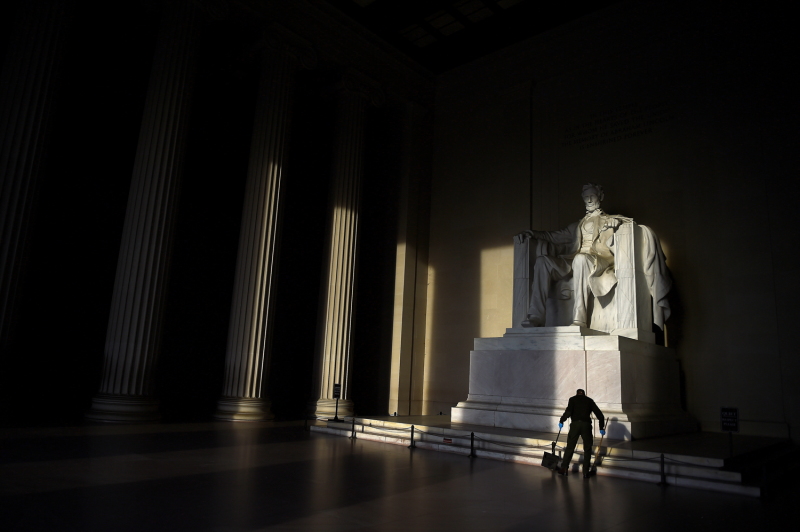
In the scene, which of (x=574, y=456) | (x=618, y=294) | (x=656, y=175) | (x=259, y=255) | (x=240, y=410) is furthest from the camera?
(x=656, y=175)

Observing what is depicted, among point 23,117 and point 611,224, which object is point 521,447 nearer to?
point 611,224

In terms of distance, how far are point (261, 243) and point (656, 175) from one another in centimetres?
812

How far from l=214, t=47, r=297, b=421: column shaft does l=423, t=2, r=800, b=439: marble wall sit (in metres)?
4.79

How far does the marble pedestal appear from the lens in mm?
7816

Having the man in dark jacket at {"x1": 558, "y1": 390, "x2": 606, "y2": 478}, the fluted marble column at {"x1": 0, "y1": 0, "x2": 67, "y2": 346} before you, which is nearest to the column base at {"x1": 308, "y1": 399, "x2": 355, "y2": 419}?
the fluted marble column at {"x1": 0, "y1": 0, "x2": 67, "y2": 346}

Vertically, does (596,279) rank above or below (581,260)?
below

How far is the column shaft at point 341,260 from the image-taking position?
1259 cm

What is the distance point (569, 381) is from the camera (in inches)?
322

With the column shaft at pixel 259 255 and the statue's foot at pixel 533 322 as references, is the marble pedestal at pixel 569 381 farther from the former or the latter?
the column shaft at pixel 259 255

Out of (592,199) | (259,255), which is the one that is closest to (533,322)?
(592,199)

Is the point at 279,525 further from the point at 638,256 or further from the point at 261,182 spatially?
the point at 261,182

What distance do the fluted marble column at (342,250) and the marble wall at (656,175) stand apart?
2.58m

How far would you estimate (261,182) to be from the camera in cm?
1161

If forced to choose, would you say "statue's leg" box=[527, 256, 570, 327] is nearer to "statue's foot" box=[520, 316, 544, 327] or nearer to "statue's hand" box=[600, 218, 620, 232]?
"statue's foot" box=[520, 316, 544, 327]
